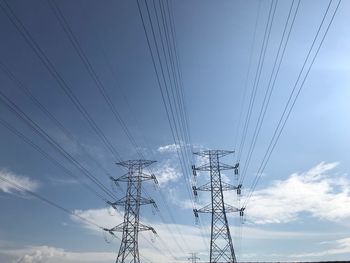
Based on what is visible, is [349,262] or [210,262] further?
[210,262]

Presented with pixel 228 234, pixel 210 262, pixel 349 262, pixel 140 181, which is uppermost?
pixel 140 181

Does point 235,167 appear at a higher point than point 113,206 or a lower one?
higher

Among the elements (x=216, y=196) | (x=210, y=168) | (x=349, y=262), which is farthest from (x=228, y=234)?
(x=349, y=262)

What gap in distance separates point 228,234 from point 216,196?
233 inches

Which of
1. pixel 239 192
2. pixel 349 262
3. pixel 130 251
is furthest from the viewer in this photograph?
pixel 239 192

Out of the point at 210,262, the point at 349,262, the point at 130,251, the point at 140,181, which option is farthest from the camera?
the point at 140,181

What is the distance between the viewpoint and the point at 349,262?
23.8m

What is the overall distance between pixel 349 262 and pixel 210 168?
91.2 ft

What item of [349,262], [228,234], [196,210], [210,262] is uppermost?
[196,210]

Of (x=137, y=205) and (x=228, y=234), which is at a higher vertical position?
(x=137, y=205)

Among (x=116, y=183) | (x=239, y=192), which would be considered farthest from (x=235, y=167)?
(x=116, y=183)

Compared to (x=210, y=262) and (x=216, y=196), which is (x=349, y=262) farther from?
(x=216, y=196)

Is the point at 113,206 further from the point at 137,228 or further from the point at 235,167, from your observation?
the point at 235,167

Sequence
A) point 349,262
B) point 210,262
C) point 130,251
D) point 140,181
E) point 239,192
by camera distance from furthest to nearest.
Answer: point 140,181 < point 239,192 < point 130,251 < point 210,262 < point 349,262
